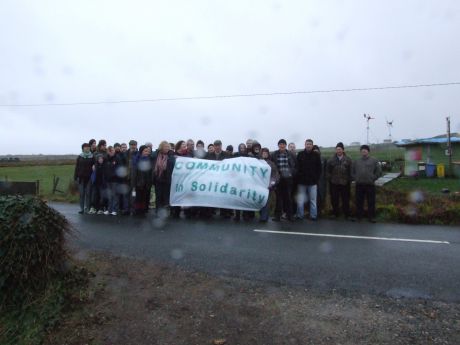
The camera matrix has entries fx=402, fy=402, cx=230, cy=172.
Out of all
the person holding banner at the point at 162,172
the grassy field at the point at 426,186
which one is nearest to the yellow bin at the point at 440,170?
the grassy field at the point at 426,186

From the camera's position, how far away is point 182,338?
12.1ft

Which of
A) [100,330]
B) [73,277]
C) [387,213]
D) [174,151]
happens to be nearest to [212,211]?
[174,151]

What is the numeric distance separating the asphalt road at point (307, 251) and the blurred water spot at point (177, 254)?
2 centimetres

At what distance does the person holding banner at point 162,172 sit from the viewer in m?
10.5

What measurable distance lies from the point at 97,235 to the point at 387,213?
22.2 feet

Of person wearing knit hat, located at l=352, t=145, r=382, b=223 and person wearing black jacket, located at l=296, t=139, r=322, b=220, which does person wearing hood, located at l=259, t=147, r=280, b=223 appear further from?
person wearing knit hat, located at l=352, t=145, r=382, b=223

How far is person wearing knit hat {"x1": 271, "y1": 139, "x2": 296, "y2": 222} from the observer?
982cm

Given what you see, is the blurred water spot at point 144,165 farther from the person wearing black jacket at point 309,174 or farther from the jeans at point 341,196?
the jeans at point 341,196

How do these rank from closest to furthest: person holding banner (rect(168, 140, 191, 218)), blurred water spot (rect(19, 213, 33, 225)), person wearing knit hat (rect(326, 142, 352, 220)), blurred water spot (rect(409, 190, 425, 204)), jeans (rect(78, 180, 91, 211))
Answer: blurred water spot (rect(19, 213, 33, 225))
person wearing knit hat (rect(326, 142, 352, 220))
blurred water spot (rect(409, 190, 425, 204))
person holding banner (rect(168, 140, 191, 218))
jeans (rect(78, 180, 91, 211))

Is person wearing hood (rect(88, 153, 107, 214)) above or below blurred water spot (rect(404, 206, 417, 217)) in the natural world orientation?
above

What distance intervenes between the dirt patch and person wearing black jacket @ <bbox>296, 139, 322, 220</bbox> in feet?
17.8

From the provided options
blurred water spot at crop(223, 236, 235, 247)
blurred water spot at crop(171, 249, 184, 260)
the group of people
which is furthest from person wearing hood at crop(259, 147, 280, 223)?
blurred water spot at crop(171, 249, 184, 260)

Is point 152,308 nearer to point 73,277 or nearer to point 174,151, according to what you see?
point 73,277

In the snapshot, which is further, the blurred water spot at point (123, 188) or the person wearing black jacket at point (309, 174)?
the blurred water spot at point (123, 188)
